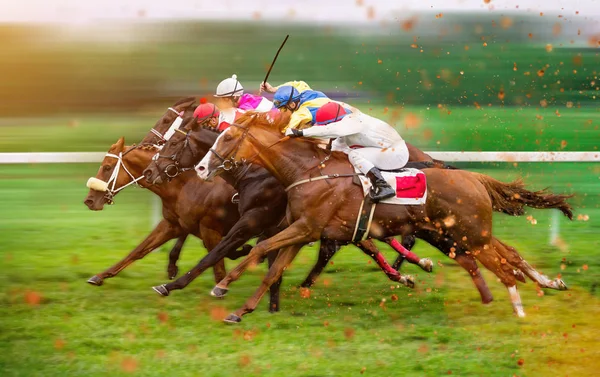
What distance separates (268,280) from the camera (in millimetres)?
6004

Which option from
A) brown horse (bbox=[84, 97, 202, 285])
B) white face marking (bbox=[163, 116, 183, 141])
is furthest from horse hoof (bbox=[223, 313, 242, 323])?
white face marking (bbox=[163, 116, 183, 141])

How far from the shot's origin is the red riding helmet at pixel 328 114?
20.0 ft

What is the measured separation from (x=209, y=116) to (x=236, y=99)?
0.45m

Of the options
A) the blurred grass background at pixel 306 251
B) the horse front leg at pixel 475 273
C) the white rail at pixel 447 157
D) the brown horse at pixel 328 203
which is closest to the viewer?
the blurred grass background at pixel 306 251

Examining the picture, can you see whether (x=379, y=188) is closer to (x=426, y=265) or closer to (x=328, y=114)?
(x=328, y=114)

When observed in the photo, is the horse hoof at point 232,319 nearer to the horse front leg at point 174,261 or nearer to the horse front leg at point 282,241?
the horse front leg at point 282,241

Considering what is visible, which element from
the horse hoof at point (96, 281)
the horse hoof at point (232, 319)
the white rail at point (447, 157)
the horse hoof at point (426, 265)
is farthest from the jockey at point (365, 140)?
the white rail at point (447, 157)

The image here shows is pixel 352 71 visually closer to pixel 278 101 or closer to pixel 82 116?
pixel 82 116

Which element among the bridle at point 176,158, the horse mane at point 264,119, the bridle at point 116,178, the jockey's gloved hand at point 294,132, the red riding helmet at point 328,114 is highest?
the red riding helmet at point 328,114

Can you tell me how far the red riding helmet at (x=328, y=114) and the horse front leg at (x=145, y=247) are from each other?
142cm

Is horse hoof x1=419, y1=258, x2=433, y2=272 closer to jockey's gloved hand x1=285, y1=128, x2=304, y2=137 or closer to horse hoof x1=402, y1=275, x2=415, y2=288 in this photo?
horse hoof x1=402, y1=275, x2=415, y2=288

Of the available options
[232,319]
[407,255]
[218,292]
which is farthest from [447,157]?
[232,319]

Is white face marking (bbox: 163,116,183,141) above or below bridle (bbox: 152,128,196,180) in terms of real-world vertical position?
above

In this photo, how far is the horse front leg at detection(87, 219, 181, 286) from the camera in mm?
6797
